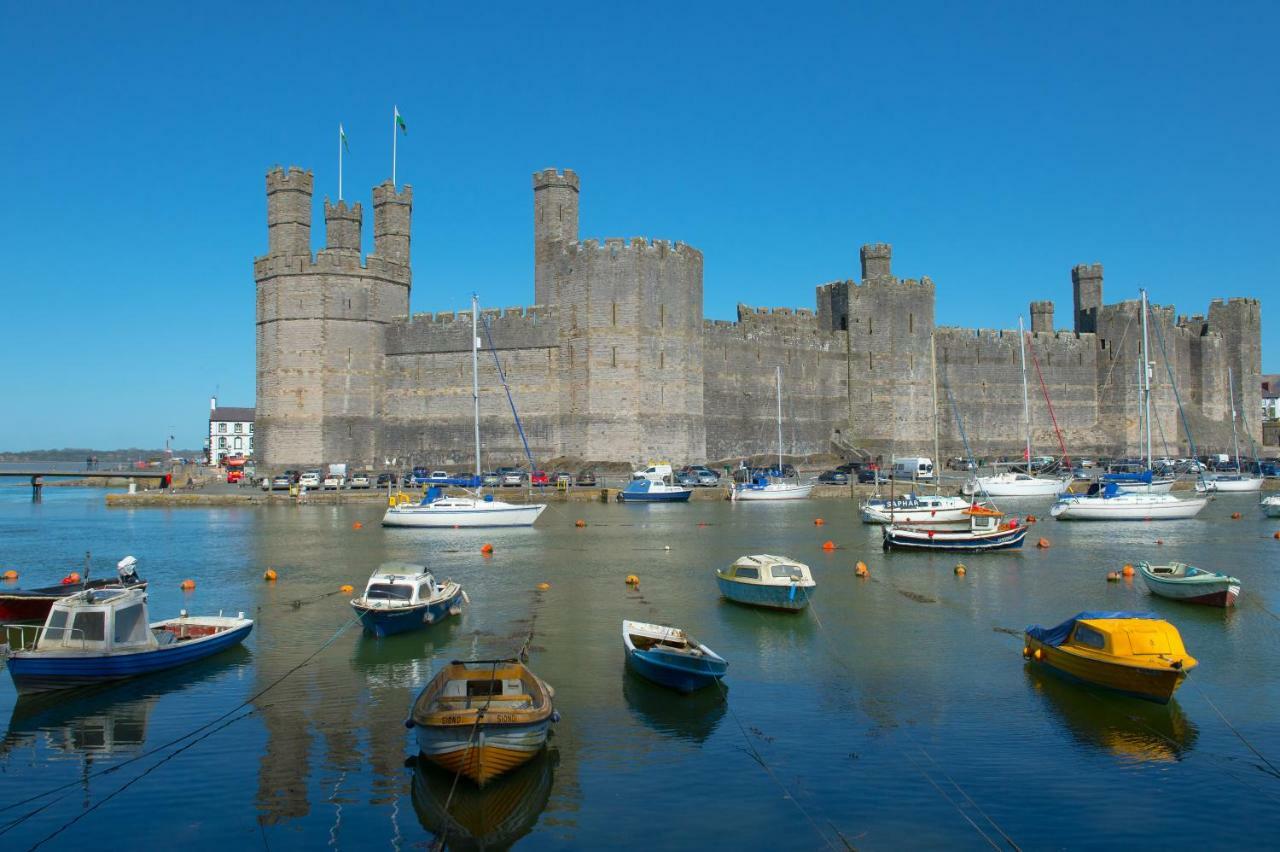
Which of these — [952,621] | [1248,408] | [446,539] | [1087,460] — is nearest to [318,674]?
[952,621]

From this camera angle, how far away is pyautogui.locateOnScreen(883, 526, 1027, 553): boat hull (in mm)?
29688

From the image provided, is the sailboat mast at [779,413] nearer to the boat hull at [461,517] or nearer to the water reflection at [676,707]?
the boat hull at [461,517]

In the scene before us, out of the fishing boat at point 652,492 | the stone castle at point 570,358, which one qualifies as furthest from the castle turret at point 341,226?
the fishing boat at point 652,492

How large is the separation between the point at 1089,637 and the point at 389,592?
37.4 feet

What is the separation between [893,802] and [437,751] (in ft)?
15.5

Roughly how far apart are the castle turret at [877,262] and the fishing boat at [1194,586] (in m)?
39.5

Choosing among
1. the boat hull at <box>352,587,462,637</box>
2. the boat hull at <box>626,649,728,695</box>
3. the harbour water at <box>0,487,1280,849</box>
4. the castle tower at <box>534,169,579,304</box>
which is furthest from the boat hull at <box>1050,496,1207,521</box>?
the boat hull at <box>626,649,728,695</box>

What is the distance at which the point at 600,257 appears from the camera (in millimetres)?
51031

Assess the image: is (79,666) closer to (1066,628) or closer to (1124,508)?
(1066,628)

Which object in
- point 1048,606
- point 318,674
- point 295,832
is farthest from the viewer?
point 1048,606

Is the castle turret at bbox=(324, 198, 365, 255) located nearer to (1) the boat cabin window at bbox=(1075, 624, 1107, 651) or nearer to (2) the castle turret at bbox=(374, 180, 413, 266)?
(2) the castle turret at bbox=(374, 180, 413, 266)

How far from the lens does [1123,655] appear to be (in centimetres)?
1431

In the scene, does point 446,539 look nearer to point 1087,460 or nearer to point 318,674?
point 318,674

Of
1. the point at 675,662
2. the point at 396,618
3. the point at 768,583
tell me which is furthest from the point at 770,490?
the point at 675,662
